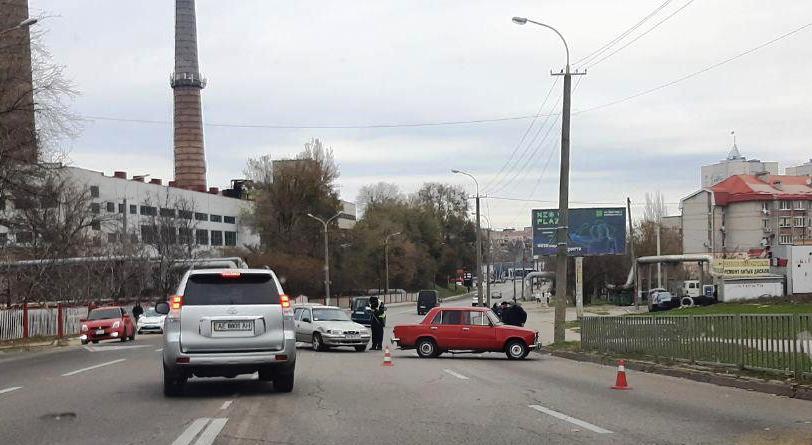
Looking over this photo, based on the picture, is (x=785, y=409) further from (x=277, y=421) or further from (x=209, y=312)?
(x=209, y=312)

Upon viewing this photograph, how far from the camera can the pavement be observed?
9.91 metres

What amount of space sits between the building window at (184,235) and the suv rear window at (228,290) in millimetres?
56945

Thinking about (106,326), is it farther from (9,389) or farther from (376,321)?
(9,389)

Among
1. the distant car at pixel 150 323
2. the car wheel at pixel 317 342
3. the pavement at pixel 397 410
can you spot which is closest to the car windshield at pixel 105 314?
the distant car at pixel 150 323

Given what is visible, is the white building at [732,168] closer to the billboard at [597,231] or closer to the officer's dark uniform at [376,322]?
the billboard at [597,231]

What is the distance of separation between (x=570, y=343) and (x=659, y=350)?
29.5 ft

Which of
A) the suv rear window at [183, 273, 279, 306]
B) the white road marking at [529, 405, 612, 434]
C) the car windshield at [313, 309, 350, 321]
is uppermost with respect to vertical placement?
the suv rear window at [183, 273, 279, 306]

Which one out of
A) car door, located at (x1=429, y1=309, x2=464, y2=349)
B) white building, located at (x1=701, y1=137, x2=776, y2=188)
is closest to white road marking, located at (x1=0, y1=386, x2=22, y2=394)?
car door, located at (x1=429, y1=309, x2=464, y2=349)

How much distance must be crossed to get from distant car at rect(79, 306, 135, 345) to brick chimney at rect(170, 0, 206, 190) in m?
72.6

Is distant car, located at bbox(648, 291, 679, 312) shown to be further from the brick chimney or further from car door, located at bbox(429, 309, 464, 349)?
the brick chimney

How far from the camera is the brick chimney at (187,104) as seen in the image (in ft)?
375

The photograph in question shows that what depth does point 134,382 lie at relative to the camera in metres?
17.1

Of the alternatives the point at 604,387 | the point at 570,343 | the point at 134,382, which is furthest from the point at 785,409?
the point at 570,343

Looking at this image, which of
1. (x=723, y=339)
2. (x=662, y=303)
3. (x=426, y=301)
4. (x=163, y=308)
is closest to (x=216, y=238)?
(x=426, y=301)
